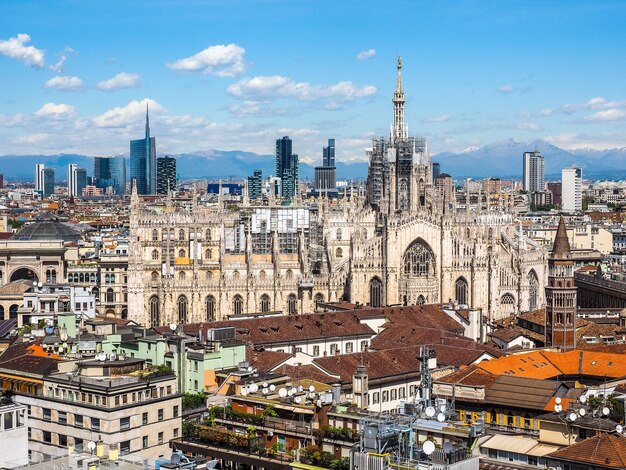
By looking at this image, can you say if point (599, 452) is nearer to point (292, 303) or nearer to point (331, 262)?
point (292, 303)

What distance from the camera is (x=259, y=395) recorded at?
58.8 meters

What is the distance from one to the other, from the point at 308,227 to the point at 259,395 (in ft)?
259

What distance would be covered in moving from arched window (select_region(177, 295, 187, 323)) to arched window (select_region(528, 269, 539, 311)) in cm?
3743

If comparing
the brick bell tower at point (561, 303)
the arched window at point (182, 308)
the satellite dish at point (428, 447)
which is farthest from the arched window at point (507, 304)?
the satellite dish at point (428, 447)

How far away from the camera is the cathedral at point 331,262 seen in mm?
119938

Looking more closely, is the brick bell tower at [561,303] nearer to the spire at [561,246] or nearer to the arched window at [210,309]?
the spire at [561,246]

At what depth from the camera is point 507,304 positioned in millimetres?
125625

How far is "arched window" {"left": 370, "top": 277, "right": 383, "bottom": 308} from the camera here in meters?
123

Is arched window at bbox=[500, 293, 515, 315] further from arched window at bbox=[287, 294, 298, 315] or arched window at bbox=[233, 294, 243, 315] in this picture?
arched window at bbox=[233, 294, 243, 315]

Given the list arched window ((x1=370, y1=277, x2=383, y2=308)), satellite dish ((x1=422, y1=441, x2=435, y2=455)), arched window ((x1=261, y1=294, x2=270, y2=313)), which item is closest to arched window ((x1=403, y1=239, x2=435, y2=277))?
arched window ((x1=370, y1=277, x2=383, y2=308))

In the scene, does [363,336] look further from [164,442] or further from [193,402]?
[164,442]

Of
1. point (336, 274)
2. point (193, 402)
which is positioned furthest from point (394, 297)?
point (193, 402)

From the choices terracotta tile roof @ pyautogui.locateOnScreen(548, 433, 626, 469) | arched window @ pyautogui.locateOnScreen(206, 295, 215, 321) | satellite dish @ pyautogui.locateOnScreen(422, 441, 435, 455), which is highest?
satellite dish @ pyautogui.locateOnScreen(422, 441, 435, 455)

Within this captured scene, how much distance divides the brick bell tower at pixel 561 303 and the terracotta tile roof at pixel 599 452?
43.3 m
